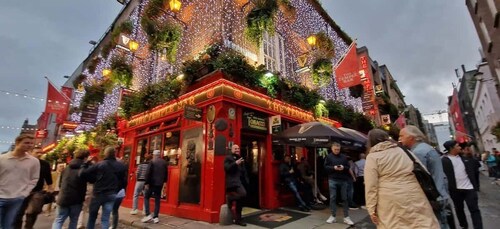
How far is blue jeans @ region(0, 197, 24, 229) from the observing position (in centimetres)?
374

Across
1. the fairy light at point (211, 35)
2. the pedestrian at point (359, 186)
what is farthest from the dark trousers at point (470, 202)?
the fairy light at point (211, 35)

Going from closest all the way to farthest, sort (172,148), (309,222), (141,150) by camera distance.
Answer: (309,222)
(172,148)
(141,150)

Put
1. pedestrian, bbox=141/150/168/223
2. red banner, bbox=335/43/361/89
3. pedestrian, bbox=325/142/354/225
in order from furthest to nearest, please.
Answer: red banner, bbox=335/43/361/89 < pedestrian, bbox=141/150/168/223 < pedestrian, bbox=325/142/354/225

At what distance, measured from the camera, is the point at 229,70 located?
805 centimetres

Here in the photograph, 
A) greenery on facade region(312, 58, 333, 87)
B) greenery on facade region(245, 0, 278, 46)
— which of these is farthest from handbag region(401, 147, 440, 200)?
greenery on facade region(312, 58, 333, 87)

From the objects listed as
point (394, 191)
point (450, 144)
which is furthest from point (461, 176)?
point (394, 191)

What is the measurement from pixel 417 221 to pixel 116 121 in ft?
44.7

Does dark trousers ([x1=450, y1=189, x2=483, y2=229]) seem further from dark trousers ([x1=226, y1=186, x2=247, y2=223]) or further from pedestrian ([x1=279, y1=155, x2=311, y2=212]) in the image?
dark trousers ([x1=226, y1=186, x2=247, y2=223])

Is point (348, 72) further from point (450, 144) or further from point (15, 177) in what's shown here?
point (15, 177)

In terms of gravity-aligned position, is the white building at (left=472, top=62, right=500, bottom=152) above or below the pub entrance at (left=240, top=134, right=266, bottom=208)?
above

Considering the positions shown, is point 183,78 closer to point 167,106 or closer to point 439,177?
point 167,106

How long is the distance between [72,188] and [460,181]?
24.0ft

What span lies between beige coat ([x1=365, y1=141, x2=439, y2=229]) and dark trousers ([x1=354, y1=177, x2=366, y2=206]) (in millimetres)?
6793

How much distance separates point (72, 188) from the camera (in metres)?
4.61
